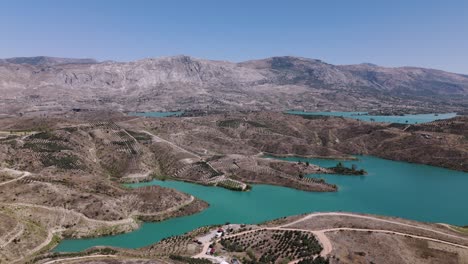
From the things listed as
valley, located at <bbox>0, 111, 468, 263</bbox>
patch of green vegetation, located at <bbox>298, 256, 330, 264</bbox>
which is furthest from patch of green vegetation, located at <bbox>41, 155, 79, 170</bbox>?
patch of green vegetation, located at <bbox>298, 256, 330, 264</bbox>

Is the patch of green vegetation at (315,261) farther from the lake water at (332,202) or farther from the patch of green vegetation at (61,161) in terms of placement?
the patch of green vegetation at (61,161)

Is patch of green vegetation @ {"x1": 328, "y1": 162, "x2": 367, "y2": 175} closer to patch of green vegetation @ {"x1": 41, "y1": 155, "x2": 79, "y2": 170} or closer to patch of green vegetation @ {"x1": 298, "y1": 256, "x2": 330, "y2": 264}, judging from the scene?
patch of green vegetation @ {"x1": 298, "y1": 256, "x2": 330, "y2": 264}

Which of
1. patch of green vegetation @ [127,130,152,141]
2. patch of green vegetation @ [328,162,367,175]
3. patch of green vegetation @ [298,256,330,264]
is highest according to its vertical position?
patch of green vegetation @ [127,130,152,141]

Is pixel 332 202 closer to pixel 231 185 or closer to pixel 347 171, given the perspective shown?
pixel 231 185

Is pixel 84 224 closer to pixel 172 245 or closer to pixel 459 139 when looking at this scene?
pixel 172 245

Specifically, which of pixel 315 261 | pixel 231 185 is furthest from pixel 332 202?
pixel 315 261

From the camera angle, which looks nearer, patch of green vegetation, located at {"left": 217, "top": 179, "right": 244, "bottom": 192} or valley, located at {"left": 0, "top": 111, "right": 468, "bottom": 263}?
valley, located at {"left": 0, "top": 111, "right": 468, "bottom": 263}

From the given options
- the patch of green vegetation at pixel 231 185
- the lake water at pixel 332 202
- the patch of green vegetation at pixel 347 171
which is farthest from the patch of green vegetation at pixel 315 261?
the patch of green vegetation at pixel 347 171
